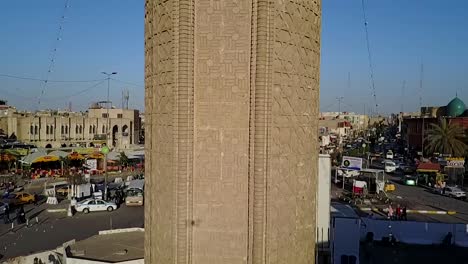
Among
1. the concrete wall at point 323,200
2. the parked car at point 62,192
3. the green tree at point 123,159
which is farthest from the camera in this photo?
the green tree at point 123,159

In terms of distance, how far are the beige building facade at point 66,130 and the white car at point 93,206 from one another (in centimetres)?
2837

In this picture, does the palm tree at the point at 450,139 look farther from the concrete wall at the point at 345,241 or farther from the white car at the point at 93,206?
the concrete wall at the point at 345,241

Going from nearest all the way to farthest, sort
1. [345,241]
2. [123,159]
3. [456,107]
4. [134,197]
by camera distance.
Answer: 1. [345,241]
2. [134,197]
3. [123,159]
4. [456,107]

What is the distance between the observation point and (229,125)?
6.33 meters

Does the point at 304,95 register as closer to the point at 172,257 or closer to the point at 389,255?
the point at 172,257

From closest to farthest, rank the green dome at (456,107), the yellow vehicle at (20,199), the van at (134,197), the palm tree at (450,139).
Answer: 1. the van at (134,197)
2. the yellow vehicle at (20,199)
3. the palm tree at (450,139)
4. the green dome at (456,107)

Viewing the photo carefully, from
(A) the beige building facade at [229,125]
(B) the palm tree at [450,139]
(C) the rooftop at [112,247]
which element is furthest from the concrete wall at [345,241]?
(B) the palm tree at [450,139]

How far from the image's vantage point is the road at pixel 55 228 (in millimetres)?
16203

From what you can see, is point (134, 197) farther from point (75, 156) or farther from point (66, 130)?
point (66, 130)

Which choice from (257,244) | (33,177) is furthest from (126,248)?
(33,177)

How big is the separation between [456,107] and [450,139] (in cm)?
1540

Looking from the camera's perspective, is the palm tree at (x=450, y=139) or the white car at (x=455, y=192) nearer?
the white car at (x=455, y=192)

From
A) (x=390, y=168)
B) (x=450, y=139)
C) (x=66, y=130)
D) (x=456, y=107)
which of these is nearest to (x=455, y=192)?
(x=390, y=168)

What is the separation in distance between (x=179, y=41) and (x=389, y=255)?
11.9 metres
